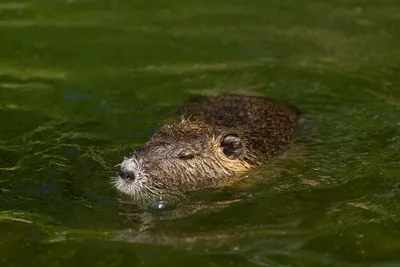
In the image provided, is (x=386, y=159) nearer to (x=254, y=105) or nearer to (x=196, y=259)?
(x=254, y=105)

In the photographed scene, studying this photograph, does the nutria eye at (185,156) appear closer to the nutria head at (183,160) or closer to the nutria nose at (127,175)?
the nutria head at (183,160)

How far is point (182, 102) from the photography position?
7.52m

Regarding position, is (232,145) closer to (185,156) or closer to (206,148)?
(206,148)

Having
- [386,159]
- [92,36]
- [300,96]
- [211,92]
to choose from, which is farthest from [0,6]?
[386,159]

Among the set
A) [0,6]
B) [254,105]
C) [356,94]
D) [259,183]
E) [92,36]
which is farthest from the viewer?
[0,6]

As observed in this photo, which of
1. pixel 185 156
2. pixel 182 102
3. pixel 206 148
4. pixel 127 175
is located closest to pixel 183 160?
pixel 185 156

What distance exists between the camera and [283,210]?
17.6 feet

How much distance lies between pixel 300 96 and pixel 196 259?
10.4 ft

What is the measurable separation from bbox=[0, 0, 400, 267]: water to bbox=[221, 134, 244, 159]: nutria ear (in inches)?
8.9

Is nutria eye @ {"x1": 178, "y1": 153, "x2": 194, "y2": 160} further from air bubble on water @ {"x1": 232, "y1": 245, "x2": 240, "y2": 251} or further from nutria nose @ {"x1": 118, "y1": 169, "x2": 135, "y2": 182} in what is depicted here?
air bubble on water @ {"x1": 232, "y1": 245, "x2": 240, "y2": 251}

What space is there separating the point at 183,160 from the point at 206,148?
23 cm

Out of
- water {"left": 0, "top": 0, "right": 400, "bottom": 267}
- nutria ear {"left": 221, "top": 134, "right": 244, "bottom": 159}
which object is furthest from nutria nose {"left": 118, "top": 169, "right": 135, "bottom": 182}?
nutria ear {"left": 221, "top": 134, "right": 244, "bottom": 159}

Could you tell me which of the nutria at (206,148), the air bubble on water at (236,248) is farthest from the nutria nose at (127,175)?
the air bubble on water at (236,248)

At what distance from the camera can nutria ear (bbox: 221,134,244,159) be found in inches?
241
